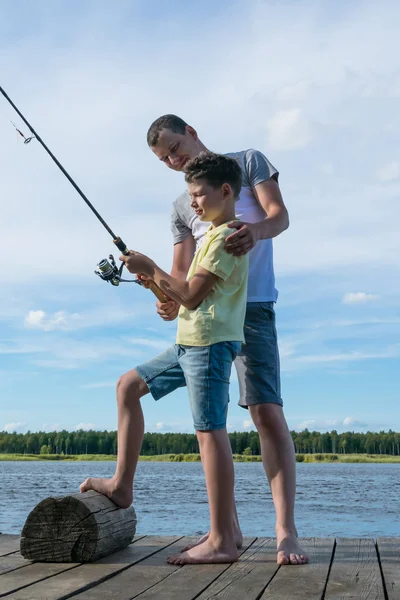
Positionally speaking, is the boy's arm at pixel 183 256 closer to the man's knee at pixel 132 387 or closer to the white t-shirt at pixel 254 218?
the white t-shirt at pixel 254 218

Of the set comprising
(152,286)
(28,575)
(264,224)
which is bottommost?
(28,575)

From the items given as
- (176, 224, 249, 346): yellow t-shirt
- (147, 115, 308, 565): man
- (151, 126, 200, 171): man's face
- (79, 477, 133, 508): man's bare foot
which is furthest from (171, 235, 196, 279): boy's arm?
(79, 477, 133, 508): man's bare foot

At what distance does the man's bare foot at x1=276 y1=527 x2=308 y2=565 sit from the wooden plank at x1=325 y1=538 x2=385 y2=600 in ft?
0.45

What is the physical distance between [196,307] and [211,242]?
0.27 m

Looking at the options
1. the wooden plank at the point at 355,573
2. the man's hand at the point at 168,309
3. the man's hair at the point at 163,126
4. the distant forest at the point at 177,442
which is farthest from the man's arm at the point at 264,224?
the distant forest at the point at 177,442

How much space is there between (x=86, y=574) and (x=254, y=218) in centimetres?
166

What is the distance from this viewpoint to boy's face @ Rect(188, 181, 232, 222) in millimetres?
3236

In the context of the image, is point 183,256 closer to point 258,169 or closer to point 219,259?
point 258,169

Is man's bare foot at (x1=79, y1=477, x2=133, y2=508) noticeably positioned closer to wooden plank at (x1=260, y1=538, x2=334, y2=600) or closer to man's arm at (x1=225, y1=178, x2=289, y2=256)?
wooden plank at (x1=260, y1=538, x2=334, y2=600)

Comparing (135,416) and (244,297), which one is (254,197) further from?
(135,416)

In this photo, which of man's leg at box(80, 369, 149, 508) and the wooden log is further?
man's leg at box(80, 369, 149, 508)

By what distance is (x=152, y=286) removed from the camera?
3502 millimetres

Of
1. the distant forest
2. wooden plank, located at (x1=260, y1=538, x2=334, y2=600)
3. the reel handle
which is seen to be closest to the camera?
wooden plank, located at (x1=260, y1=538, x2=334, y2=600)

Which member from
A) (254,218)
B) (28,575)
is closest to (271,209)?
(254,218)
